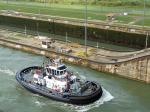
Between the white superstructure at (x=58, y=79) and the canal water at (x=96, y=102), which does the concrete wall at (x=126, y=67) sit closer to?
the canal water at (x=96, y=102)

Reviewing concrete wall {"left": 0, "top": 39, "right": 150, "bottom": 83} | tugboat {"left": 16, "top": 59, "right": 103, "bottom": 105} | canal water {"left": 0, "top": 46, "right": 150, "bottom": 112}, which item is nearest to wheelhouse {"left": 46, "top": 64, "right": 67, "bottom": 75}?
tugboat {"left": 16, "top": 59, "right": 103, "bottom": 105}

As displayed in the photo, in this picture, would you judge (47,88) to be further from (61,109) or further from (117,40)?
(117,40)

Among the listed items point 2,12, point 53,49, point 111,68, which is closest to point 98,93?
point 111,68

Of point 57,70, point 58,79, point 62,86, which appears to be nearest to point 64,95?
point 62,86

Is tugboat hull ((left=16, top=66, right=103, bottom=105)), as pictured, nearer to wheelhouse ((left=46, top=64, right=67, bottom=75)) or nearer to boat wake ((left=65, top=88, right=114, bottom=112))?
boat wake ((left=65, top=88, right=114, bottom=112))

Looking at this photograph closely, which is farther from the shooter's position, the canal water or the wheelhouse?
the wheelhouse

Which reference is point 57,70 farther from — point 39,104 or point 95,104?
point 95,104
